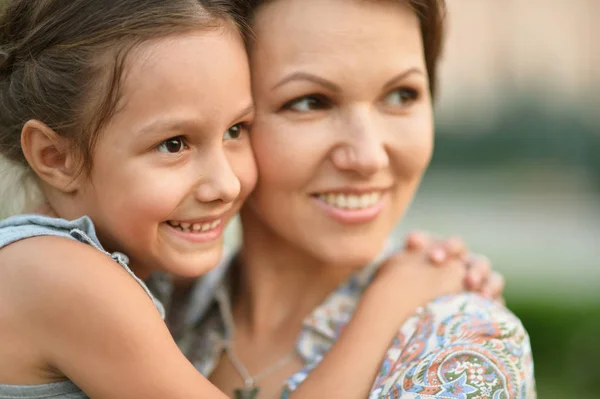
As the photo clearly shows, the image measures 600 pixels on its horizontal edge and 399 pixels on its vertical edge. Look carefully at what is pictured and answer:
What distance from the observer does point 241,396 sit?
2.58 m

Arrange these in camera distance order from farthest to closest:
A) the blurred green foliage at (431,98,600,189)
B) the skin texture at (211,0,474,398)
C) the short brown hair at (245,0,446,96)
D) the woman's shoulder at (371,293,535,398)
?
the blurred green foliage at (431,98,600,189), the short brown hair at (245,0,446,96), the skin texture at (211,0,474,398), the woman's shoulder at (371,293,535,398)

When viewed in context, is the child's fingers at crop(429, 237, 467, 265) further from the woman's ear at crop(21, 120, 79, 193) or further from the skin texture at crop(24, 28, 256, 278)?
the woman's ear at crop(21, 120, 79, 193)

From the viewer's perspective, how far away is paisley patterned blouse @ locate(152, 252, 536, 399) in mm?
2143

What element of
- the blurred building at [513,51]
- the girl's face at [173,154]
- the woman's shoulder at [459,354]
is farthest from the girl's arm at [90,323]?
the blurred building at [513,51]

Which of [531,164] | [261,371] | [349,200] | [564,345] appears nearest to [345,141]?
[349,200]

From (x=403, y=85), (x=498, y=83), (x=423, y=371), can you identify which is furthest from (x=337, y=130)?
(x=498, y=83)

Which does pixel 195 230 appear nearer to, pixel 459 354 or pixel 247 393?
pixel 247 393

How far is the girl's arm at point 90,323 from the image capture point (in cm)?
204

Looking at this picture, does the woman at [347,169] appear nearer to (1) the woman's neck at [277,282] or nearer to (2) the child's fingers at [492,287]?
(1) the woman's neck at [277,282]

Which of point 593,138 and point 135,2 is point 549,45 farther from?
point 135,2

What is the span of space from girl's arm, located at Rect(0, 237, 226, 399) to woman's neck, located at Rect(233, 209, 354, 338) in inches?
27.2

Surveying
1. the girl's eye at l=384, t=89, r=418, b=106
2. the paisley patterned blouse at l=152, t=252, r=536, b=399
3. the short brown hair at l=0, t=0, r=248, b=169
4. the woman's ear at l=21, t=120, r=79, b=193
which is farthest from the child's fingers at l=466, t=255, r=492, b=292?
the woman's ear at l=21, t=120, r=79, b=193

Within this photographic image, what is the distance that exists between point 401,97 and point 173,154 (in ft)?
2.42

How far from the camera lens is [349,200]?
2521 mm
